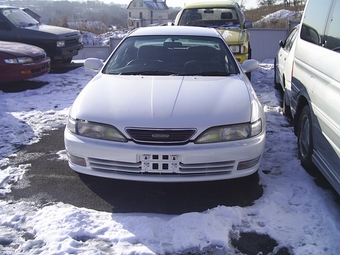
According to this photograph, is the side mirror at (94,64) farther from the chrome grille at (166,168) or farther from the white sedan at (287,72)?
Result: the white sedan at (287,72)

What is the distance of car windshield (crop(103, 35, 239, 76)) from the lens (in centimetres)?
427

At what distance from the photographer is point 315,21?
13.3ft

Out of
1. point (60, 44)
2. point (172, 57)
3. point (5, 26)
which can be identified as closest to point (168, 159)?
point (172, 57)

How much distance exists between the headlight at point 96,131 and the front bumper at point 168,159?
0.05 meters

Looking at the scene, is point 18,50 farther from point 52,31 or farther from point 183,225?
point 183,225

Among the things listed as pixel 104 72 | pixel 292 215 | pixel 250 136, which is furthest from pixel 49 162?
pixel 292 215

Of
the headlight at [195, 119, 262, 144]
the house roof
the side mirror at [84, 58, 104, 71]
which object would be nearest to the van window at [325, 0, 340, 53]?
the headlight at [195, 119, 262, 144]

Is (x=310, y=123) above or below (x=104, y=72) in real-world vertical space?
below

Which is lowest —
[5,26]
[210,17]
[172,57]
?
[172,57]

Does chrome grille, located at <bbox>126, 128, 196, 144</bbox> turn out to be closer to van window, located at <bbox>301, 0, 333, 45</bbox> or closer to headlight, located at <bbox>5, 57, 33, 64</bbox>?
van window, located at <bbox>301, 0, 333, 45</bbox>

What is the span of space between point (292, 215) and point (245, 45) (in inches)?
234

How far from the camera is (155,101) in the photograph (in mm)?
3395

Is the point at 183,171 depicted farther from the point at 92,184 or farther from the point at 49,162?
the point at 49,162

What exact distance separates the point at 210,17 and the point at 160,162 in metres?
7.53
